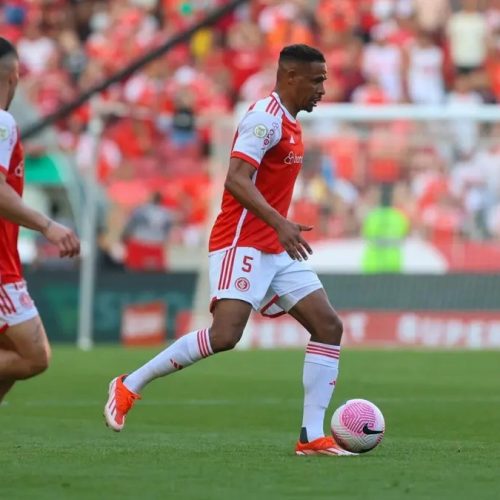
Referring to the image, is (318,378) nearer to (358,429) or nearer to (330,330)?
(330,330)

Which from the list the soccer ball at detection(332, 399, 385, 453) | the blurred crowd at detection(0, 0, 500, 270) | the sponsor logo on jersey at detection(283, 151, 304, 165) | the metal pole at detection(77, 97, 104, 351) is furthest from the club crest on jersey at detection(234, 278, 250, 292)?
the blurred crowd at detection(0, 0, 500, 270)

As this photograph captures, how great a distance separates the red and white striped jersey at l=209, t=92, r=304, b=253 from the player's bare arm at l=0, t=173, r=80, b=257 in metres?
1.24

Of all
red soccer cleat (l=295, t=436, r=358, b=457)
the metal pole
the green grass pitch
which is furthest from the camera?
the metal pole

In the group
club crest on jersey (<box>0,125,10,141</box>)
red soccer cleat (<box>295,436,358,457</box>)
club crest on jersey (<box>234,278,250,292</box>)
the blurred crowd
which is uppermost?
the blurred crowd

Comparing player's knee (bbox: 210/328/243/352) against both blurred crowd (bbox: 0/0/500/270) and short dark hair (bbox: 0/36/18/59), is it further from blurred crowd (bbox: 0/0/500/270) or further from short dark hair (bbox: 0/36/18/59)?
blurred crowd (bbox: 0/0/500/270)

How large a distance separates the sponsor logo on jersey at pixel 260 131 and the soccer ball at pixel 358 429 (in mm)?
1583

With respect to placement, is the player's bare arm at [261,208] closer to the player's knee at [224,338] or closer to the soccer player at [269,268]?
the soccer player at [269,268]

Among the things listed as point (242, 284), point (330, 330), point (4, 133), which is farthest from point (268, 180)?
point (4, 133)

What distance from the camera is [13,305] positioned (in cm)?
889

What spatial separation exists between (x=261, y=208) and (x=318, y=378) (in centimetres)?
104

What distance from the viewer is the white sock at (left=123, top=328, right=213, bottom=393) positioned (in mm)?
8938

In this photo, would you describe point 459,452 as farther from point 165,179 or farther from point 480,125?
point 165,179

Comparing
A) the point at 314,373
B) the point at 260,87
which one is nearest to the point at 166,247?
the point at 260,87

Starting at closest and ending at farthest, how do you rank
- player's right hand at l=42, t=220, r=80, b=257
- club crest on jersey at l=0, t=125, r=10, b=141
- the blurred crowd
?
player's right hand at l=42, t=220, r=80, b=257, club crest on jersey at l=0, t=125, r=10, b=141, the blurred crowd
